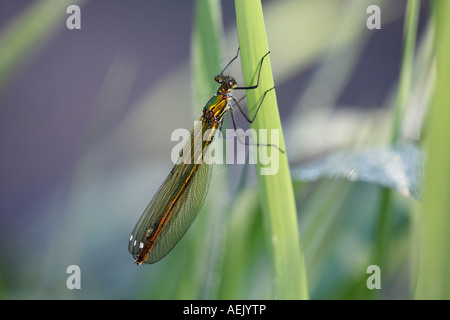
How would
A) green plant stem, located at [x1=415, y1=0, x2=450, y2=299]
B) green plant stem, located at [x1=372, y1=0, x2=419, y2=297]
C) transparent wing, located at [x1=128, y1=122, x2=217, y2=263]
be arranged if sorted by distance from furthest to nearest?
1. transparent wing, located at [x1=128, y1=122, x2=217, y2=263]
2. green plant stem, located at [x1=372, y1=0, x2=419, y2=297]
3. green plant stem, located at [x1=415, y1=0, x2=450, y2=299]

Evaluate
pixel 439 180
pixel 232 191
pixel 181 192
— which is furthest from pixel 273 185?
pixel 181 192

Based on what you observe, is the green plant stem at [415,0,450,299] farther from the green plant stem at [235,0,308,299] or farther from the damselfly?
the damselfly

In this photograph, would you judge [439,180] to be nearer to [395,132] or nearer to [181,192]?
[395,132]

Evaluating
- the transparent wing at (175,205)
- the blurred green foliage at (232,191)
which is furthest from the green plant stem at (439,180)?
the transparent wing at (175,205)

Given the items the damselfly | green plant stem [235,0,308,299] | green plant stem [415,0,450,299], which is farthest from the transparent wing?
green plant stem [415,0,450,299]

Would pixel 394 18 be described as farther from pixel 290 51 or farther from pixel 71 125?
pixel 71 125

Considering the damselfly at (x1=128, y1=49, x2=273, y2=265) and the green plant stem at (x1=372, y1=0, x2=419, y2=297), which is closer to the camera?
the green plant stem at (x1=372, y1=0, x2=419, y2=297)
